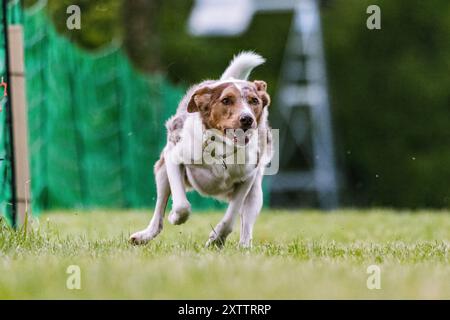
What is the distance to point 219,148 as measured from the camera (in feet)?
18.8

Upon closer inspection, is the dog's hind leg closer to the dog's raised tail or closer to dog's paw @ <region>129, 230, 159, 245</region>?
dog's paw @ <region>129, 230, 159, 245</region>

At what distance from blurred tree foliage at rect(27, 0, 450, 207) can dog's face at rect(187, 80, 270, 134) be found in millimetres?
19561

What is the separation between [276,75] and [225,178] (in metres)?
22.3

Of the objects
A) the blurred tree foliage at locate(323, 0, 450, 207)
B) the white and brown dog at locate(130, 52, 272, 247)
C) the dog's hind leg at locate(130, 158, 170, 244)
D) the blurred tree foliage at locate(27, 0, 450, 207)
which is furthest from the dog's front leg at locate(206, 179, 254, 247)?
the blurred tree foliage at locate(323, 0, 450, 207)

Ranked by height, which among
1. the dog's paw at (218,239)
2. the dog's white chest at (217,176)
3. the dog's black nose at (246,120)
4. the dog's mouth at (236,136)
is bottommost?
the dog's paw at (218,239)

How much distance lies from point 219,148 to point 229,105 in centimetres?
29

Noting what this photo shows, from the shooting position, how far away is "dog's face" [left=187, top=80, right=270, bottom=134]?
552cm

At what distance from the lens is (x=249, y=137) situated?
5691 mm

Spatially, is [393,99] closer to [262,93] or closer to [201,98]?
[262,93]

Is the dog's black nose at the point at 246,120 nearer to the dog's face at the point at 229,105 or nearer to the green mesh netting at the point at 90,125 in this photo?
the dog's face at the point at 229,105

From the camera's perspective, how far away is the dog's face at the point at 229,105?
18.1ft

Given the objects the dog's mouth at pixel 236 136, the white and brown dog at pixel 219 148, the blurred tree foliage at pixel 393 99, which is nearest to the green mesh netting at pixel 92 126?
the white and brown dog at pixel 219 148

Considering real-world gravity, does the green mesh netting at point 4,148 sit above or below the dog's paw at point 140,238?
above

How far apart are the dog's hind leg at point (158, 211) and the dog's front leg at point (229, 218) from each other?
36 cm
